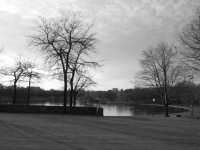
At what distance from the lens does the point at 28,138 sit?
9281mm

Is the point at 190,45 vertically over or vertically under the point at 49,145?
over

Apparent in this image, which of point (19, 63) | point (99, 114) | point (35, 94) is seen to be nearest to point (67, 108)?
point (99, 114)

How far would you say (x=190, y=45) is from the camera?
75.9ft

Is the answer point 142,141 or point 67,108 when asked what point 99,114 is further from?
point 142,141

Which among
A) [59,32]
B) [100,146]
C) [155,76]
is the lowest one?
[100,146]

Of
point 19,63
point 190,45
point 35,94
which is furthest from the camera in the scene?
point 35,94

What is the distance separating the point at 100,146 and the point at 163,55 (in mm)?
32677

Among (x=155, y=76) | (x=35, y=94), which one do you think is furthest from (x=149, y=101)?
(x=155, y=76)

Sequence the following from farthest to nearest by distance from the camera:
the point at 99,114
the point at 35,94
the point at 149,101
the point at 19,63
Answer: the point at 149,101 < the point at 35,94 < the point at 19,63 < the point at 99,114

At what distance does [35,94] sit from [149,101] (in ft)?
203

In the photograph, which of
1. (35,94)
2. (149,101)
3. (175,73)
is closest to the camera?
(175,73)

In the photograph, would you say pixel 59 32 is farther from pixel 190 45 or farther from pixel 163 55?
pixel 163 55

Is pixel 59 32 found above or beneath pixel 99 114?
above

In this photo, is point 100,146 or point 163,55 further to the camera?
point 163,55
